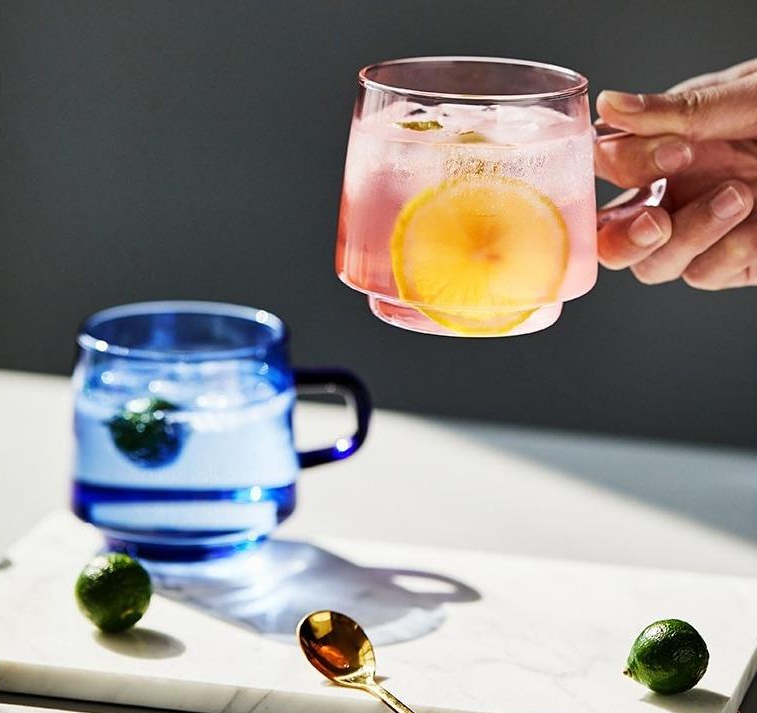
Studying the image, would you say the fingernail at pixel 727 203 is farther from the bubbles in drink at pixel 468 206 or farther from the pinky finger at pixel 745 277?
the bubbles in drink at pixel 468 206

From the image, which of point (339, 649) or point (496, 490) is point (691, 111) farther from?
point (339, 649)

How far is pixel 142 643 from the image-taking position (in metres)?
1.32

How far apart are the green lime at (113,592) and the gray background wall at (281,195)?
1.46m

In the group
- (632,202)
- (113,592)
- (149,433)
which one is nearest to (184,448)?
(149,433)

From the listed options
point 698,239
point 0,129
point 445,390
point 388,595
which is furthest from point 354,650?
point 0,129

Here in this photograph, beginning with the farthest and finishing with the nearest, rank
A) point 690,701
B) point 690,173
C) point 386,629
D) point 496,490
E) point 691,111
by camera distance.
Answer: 1. point 496,490
2. point 690,173
3. point 691,111
4. point 386,629
5. point 690,701

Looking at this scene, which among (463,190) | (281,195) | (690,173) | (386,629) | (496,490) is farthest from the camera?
(281,195)

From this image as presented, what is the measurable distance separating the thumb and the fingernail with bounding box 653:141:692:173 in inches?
1.1

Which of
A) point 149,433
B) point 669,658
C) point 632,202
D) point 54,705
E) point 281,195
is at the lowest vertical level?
point 54,705

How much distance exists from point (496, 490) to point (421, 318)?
0.64 metres

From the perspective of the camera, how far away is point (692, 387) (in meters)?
2.75

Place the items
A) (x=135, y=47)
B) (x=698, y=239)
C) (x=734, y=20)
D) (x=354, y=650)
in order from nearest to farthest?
(x=354, y=650)
(x=698, y=239)
(x=734, y=20)
(x=135, y=47)

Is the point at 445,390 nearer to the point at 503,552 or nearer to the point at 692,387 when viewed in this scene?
the point at 692,387

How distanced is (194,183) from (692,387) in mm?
1054
